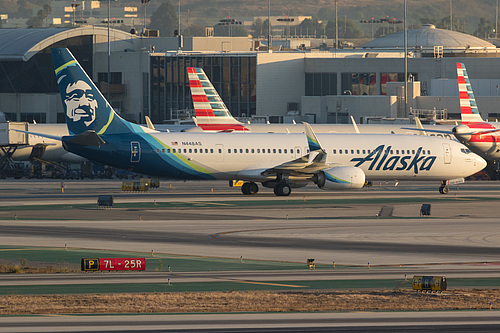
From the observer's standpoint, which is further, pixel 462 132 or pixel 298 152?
pixel 462 132

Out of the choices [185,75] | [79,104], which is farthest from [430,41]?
[79,104]

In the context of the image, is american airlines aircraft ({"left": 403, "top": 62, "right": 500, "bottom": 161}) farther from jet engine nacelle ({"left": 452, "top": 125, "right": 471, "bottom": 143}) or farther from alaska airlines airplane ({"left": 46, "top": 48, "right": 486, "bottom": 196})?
alaska airlines airplane ({"left": 46, "top": 48, "right": 486, "bottom": 196})

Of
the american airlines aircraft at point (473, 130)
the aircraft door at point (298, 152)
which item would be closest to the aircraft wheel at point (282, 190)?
the aircraft door at point (298, 152)

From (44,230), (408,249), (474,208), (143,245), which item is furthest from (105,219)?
(474,208)

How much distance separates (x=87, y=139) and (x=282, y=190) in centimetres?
1281

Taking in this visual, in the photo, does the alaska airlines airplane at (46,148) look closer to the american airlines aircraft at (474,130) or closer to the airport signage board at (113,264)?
the american airlines aircraft at (474,130)

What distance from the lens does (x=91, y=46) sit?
395 feet

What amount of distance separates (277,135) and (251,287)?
31.7 meters

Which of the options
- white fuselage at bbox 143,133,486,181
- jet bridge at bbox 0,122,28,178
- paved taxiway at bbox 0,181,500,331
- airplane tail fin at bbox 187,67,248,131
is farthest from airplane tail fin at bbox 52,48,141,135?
airplane tail fin at bbox 187,67,248,131

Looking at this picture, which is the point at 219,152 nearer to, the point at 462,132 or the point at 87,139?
the point at 87,139

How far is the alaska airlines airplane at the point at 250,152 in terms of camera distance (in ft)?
183

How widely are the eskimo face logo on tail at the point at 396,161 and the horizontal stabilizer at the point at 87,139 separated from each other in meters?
16.7

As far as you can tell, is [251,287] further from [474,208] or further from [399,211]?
[474,208]

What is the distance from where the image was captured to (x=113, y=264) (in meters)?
32.7
